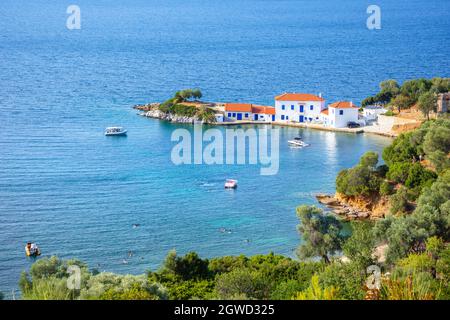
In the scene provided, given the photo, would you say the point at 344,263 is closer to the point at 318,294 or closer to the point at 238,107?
the point at 318,294

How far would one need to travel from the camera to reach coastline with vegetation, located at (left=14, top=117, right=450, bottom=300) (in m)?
16.4

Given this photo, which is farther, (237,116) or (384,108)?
(384,108)

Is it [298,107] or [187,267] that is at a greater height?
[298,107]

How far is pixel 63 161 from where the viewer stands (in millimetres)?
39719

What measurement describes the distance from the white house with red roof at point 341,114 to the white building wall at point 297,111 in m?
1.21

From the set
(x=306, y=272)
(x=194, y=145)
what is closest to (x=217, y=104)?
(x=194, y=145)

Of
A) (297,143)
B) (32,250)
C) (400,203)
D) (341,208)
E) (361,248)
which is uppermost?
(297,143)

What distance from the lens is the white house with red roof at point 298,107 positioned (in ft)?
160

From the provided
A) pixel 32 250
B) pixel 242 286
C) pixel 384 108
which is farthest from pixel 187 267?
pixel 384 108

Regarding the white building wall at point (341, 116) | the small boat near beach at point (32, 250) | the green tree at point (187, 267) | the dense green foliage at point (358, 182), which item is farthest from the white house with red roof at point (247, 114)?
the green tree at point (187, 267)

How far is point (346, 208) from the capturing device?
3212 centimetres

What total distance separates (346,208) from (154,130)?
1837cm

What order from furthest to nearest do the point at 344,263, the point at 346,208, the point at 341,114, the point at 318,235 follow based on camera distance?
the point at 341,114, the point at 346,208, the point at 318,235, the point at 344,263

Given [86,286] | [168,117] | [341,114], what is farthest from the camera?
[168,117]
